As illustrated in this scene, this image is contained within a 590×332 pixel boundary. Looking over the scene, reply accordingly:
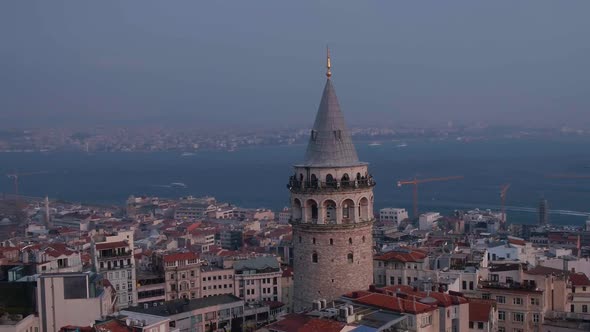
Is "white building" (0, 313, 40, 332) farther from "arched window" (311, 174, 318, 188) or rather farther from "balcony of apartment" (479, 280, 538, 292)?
"balcony of apartment" (479, 280, 538, 292)

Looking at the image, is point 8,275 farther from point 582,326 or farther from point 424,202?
point 424,202

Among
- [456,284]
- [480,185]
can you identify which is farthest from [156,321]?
[480,185]

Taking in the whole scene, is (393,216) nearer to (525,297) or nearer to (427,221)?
(427,221)

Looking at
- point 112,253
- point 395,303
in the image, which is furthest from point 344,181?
point 112,253

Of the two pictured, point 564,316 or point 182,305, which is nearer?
point 564,316

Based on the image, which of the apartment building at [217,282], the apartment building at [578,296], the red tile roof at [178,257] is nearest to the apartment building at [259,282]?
the apartment building at [217,282]

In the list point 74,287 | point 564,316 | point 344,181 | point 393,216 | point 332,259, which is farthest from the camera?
point 393,216

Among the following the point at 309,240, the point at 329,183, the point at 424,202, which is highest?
the point at 329,183
